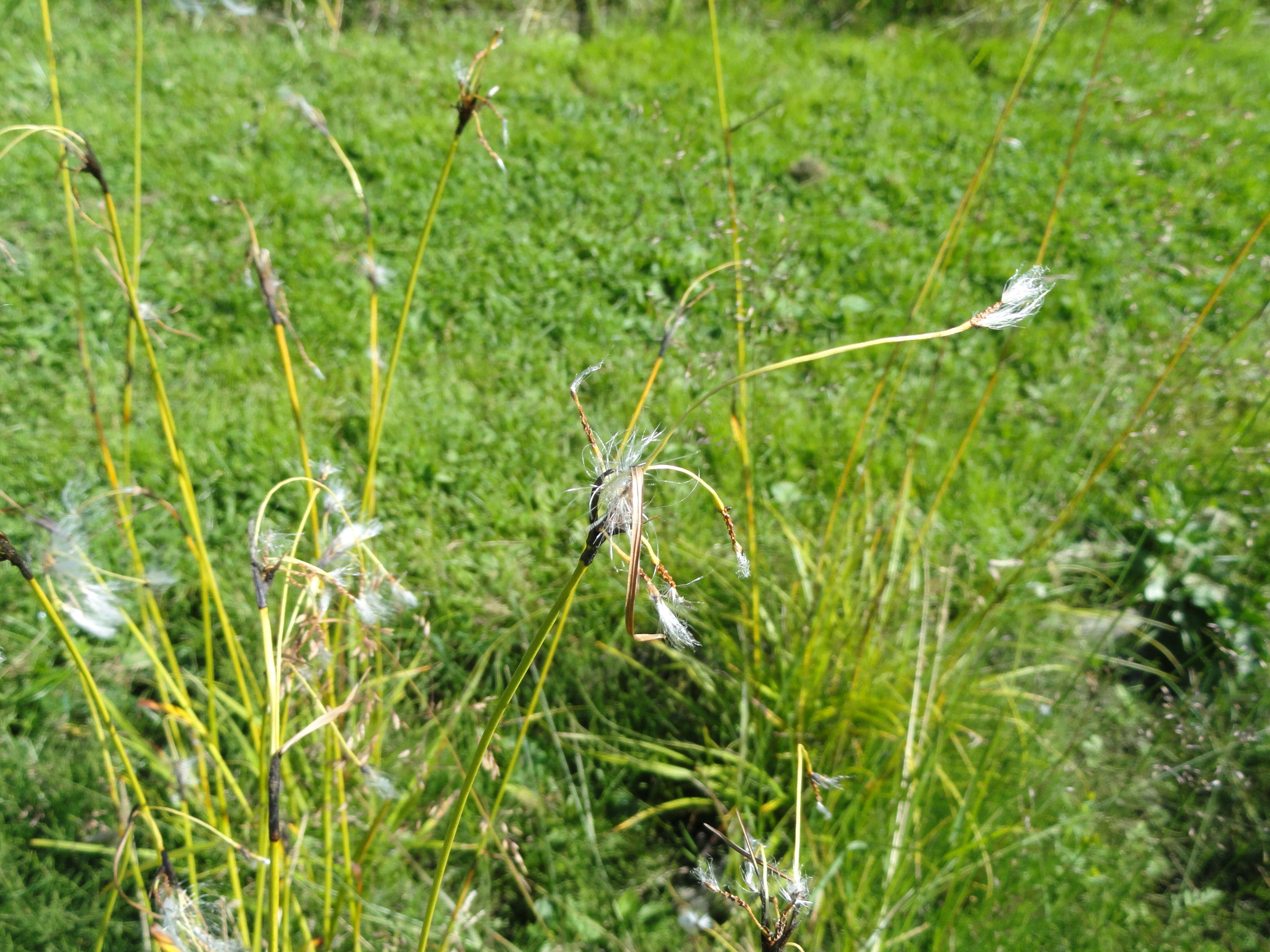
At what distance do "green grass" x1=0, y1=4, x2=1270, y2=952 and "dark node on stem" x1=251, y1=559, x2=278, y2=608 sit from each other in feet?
1.05

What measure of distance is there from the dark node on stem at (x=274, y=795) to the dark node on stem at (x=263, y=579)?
0.12m

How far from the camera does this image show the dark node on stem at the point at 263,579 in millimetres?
630

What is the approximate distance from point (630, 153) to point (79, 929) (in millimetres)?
3533

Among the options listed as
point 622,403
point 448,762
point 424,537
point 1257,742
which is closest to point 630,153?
point 622,403

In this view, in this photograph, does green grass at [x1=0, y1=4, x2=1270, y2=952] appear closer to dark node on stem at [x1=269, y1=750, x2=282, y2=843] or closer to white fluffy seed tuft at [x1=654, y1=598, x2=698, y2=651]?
white fluffy seed tuft at [x1=654, y1=598, x2=698, y2=651]

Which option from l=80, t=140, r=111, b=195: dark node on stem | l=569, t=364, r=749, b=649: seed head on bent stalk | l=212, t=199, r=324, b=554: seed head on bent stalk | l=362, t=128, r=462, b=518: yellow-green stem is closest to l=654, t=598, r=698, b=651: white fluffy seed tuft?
l=569, t=364, r=749, b=649: seed head on bent stalk

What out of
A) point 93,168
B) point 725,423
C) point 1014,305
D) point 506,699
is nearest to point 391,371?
point 93,168

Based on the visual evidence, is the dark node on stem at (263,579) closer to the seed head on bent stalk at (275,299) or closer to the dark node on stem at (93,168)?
the seed head on bent stalk at (275,299)

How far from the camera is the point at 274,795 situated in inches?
26.3

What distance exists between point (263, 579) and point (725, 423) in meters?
2.12

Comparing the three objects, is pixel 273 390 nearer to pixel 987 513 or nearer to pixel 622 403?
pixel 622 403

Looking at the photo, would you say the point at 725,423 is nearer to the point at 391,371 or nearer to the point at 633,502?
the point at 391,371

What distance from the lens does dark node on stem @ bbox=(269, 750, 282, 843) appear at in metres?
0.64

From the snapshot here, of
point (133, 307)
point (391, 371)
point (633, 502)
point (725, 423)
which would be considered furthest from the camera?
point (725, 423)
